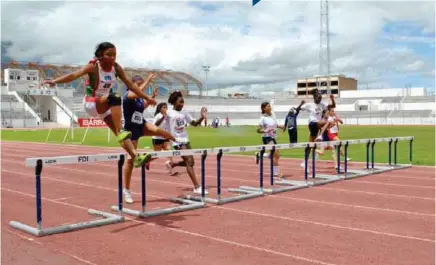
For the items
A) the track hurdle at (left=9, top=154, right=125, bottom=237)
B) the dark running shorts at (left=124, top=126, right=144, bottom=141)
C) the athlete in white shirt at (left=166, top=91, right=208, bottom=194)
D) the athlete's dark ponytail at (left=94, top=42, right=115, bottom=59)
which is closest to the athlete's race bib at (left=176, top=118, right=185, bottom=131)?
the athlete in white shirt at (left=166, top=91, right=208, bottom=194)

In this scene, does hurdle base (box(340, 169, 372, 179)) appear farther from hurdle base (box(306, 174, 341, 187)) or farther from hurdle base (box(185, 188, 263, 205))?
hurdle base (box(185, 188, 263, 205))

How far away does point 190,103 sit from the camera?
8188cm

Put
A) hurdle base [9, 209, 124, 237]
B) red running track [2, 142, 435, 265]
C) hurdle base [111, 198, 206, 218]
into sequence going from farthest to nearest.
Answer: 1. hurdle base [111, 198, 206, 218]
2. hurdle base [9, 209, 124, 237]
3. red running track [2, 142, 435, 265]

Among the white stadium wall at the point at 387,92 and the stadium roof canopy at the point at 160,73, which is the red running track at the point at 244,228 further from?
the white stadium wall at the point at 387,92

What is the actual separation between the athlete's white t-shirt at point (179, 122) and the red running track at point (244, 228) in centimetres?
106

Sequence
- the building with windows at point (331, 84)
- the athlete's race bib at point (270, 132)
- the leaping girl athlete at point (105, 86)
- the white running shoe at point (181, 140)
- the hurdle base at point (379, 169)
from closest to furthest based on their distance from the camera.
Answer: the leaping girl athlete at point (105, 86), the white running shoe at point (181, 140), the athlete's race bib at point (270, 132), the hurdle base at point (379, 169), the building with windows at point (331, 84)

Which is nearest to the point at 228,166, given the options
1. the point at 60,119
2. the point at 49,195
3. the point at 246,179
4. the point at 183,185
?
the point at 246,179

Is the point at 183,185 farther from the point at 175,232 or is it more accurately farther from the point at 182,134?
the point at 175,232

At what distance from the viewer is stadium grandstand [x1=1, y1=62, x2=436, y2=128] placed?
64250mm

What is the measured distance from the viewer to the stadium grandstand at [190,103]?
6425 centimetres

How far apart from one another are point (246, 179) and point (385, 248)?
5.90m

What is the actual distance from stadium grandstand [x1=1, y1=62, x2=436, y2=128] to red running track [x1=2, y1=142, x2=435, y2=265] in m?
40.3

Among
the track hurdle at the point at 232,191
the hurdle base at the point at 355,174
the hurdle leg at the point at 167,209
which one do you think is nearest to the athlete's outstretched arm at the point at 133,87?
the hurdle leg at the point at 167,209

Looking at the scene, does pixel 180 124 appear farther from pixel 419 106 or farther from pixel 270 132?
pixel 419 106
